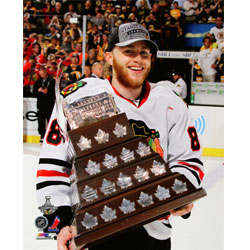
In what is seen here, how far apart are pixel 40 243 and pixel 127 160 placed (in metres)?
0.80

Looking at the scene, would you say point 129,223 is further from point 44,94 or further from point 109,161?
point 44,94

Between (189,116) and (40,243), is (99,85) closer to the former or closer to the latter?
(189,116)

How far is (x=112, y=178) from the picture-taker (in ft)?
3.48

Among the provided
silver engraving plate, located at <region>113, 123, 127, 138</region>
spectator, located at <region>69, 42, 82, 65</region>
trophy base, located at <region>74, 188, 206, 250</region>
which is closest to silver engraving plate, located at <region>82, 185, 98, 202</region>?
trophy base, located at <region>74, 188, 206, 250</region>

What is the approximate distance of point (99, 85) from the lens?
1.31 metres

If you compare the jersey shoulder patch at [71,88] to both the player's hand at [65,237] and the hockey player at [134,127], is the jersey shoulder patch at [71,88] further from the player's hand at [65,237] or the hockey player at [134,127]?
the player's hand at [65,237]

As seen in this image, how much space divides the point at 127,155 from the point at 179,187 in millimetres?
211

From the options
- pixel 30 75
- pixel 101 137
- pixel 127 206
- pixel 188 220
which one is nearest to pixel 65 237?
pixel 127 206

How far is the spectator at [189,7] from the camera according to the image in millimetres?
3236

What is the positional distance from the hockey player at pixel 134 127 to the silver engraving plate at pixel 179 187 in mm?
146

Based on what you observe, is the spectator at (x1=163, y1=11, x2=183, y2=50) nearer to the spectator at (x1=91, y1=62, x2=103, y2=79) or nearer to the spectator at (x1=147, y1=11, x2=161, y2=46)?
the spectator at (x1=147, y1=11, x2=161, y2=46)

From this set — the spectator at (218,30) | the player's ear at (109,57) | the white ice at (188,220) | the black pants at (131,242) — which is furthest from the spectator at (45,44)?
the spectator at (218,30)

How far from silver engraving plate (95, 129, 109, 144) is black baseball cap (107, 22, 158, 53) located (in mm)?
387

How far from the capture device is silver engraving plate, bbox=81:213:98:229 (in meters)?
1.02
